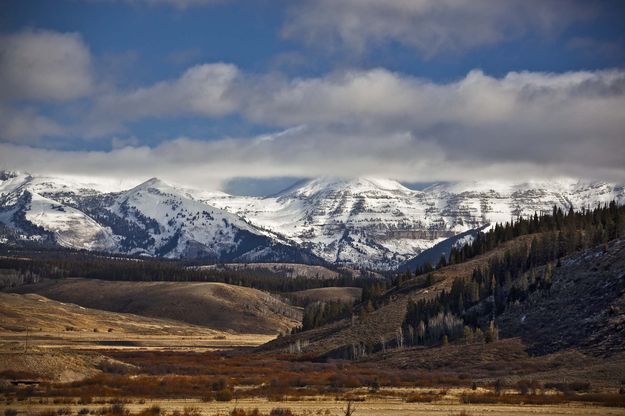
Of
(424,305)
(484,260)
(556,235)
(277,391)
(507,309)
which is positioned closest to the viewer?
(277,391)

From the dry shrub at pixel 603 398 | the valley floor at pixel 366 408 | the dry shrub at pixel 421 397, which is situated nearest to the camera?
the valley floor at pixel 366 408

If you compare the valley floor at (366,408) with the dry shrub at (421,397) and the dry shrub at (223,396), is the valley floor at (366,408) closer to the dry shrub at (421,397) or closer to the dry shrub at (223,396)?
the dry shrub at (421,397)

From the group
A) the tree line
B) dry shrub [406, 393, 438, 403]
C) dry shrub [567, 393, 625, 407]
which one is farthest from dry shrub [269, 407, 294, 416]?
the tree line

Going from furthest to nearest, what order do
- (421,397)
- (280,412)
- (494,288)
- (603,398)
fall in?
(494,288), (421,397), (603,398), (280,412)

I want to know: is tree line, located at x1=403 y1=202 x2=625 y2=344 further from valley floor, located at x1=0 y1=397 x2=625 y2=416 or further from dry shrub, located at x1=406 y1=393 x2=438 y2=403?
valley floor, located at x1=0 y1=397 x2=625 y2=416

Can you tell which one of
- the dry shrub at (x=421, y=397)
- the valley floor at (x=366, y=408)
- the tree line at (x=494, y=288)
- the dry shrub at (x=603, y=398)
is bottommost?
the valley floor at (x=366, y=408)

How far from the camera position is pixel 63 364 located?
3383 inches

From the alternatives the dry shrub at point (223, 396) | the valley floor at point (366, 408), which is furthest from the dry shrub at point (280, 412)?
the dry shrub at point (223, 396)

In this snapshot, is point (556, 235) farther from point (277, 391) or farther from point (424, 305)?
point (277, 391)

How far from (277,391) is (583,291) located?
197 feet

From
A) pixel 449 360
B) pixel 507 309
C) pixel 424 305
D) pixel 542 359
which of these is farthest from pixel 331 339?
pixel 542 359

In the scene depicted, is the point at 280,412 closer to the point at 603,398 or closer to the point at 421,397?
the point at 421,397

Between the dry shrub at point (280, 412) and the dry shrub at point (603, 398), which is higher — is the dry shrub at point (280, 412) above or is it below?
below

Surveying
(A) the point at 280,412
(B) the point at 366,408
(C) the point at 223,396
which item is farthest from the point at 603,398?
(C) the point at 223,396
